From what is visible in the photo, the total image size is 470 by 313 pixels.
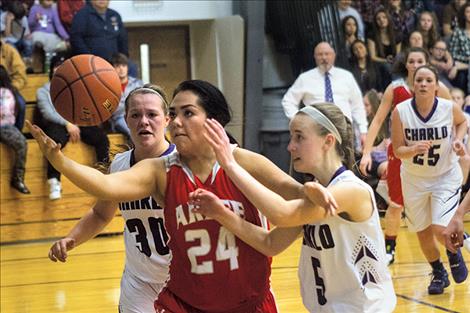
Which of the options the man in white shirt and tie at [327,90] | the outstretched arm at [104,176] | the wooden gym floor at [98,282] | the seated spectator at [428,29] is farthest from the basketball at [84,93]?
the seated spectator at [428,29]

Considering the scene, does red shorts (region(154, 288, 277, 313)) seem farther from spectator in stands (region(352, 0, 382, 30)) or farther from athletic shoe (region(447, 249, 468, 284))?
spectator in stands (region(352, 0, 382, 30))

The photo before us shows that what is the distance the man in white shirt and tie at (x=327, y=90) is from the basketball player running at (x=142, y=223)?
586 centimetres

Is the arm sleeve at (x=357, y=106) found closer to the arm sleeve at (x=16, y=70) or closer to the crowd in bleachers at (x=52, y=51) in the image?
the crowd in bleachers at (x=52, y=51)

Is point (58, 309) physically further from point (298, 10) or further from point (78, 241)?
point (298, 10)

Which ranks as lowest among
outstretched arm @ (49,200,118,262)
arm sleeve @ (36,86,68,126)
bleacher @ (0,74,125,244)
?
bleacher @ (0,74,125,244)

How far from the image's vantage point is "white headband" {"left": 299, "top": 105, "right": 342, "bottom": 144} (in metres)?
3.60

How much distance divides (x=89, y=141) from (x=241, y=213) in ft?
23.4

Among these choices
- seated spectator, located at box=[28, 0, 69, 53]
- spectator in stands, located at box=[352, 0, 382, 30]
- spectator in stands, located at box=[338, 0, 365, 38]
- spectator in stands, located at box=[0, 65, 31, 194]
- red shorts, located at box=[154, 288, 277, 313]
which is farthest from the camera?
spectator in stands, located at box=[352, 0, 382, 30]

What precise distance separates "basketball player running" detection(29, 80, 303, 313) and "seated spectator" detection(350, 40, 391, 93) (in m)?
8.45

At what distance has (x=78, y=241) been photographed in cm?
450

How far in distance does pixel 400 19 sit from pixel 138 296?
9446 millimetres

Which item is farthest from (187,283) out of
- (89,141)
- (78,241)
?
(89,141)

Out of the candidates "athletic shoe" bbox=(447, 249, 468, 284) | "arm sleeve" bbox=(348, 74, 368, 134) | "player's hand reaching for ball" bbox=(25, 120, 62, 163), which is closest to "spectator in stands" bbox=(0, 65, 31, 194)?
"arm sleeve" bbox=(348, 74, 368, 134)

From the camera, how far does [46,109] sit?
10562mm
